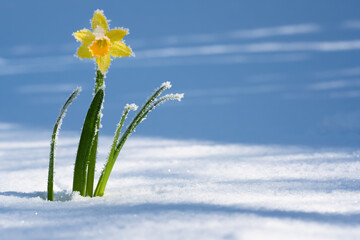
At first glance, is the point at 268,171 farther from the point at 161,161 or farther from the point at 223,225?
the point at 223,225

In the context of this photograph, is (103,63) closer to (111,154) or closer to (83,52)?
(83,52)

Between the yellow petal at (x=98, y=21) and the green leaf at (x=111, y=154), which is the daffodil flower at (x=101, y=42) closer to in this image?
the yellow petal at (x=98, y=21)

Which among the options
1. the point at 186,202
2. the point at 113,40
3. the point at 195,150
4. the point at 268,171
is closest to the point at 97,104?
the point at 113,40

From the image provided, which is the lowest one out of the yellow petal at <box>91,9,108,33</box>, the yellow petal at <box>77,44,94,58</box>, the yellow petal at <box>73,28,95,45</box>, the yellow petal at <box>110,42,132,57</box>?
the yellow petal at <box>77,44,94,58</box>

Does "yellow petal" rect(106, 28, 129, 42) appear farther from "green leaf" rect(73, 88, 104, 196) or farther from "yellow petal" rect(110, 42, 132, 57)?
"green leaf" rect(73, 88, 104, 196)

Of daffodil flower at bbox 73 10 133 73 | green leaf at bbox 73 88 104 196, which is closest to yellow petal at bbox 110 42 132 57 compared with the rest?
daffodil flower at bbox 73 10 133 73

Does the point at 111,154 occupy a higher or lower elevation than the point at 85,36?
lower

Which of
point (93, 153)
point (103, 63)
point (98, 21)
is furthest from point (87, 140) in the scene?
point (98, 21)

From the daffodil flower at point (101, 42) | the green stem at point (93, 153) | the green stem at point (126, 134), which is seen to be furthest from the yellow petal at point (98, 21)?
the green stem at point (126, 134)
